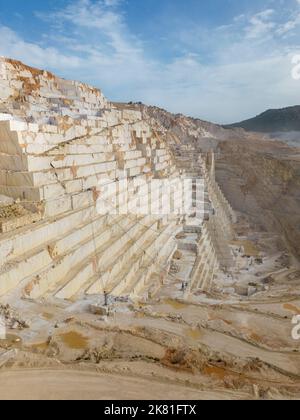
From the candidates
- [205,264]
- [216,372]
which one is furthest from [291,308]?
[205,264]

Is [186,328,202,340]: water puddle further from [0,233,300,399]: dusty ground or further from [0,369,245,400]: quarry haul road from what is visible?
[0,369,245,400]: quarry haul road

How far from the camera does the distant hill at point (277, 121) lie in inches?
3597

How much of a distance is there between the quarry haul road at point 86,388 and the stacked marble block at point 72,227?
249 centimetres

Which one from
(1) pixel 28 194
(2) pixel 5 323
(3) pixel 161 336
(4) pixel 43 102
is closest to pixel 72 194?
(1) pixel 28 194

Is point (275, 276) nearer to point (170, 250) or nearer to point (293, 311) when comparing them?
point (170, 250)

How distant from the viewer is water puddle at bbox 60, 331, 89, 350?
16.5 ft

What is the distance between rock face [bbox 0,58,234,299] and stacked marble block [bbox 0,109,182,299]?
2cm

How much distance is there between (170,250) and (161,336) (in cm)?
726

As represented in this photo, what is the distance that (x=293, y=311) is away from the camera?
→ 296 inches

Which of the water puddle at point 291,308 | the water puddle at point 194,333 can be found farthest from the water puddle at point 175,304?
the water puddle at point 291,308

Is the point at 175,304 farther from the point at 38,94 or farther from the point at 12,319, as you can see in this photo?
the point at 38,94

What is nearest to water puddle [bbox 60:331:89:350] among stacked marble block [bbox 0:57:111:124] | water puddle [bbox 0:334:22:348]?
water puddle [bbox 0:334:22:348]

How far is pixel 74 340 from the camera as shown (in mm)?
5199

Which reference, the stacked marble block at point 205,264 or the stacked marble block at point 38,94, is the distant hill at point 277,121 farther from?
the stacked marble block at point 205,264
